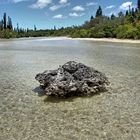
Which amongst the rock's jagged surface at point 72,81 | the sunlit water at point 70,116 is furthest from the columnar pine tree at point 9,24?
the rock's jagged surface at point 72,81

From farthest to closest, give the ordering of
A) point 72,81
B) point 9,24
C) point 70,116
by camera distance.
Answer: point 9,24 < point 72,81 < point 70,116

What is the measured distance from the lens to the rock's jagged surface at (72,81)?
9.05 m

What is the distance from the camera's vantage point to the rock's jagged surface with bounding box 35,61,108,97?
9.05m

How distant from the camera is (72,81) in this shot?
9336 millimetres

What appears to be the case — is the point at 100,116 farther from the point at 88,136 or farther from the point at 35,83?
the point at 35,83

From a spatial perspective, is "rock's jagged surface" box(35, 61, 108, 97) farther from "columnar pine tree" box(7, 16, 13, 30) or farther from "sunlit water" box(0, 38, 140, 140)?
"columnar pine tree" box(7, 16, 13, 30)

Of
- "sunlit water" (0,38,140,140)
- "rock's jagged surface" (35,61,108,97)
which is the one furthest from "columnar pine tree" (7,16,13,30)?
"rock's jagged surface" (35,61,108,97)

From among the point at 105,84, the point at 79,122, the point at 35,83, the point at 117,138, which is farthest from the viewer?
the point at 35,83

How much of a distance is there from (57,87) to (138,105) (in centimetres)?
251

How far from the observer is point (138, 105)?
825cm

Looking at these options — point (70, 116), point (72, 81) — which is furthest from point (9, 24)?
point (70, 116)

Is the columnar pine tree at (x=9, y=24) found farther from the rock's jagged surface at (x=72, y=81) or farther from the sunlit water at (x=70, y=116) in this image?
the rock's jagged surface at (x=72, y=81)

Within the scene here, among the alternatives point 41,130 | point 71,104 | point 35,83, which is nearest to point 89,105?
point 71,104

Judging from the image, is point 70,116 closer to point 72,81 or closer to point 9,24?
point 72,81
